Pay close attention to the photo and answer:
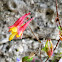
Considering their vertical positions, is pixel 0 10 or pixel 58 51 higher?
pixel 0 10

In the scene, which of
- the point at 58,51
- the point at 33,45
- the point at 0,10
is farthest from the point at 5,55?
the point at 58,51

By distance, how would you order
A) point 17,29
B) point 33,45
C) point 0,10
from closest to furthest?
point 17,29
point 0,10
point 33,45

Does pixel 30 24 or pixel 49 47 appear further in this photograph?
pixel 30 24

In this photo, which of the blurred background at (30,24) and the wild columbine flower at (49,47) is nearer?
the wild columbine flower at (49,47)

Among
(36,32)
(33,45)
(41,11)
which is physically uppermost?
(41,11)

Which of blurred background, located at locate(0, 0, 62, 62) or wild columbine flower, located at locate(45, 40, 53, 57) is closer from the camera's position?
wild columbine flower, located at locate(45, 40, 53, 57)

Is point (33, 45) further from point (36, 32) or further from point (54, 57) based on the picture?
point (54, 57)

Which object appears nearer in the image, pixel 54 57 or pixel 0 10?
pixel 0 10

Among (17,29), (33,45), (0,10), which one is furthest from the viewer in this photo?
(33,45)
